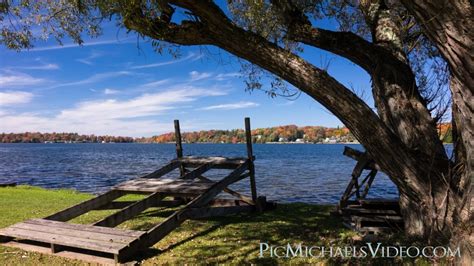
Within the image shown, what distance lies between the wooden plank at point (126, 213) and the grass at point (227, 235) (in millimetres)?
1042

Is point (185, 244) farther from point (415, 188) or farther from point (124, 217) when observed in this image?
point (415, 188)

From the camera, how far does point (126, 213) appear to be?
998 centimetres

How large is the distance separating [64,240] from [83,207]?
256 cm

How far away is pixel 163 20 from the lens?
23.9ft

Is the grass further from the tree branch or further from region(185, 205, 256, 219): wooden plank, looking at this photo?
the tree branch

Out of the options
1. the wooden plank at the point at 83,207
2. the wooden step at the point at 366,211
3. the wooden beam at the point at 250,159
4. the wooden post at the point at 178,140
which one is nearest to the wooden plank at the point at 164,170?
the wooden post at the point at 178,140

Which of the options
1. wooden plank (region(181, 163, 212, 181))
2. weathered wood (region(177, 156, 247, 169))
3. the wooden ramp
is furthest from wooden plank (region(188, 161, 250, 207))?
wooden plank (region(181, 163, 212, 181))

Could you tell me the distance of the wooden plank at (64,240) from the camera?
7.68m

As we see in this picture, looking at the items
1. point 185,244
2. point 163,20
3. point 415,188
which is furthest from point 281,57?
point 185,244

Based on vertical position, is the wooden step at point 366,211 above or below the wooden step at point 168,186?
below

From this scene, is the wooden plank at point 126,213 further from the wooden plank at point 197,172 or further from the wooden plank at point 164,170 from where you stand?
the wooden plank at point 164,170

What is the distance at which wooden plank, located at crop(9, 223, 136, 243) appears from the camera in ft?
26.1

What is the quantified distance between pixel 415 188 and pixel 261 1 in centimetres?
520

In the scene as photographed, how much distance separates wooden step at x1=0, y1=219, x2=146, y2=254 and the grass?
375mm
